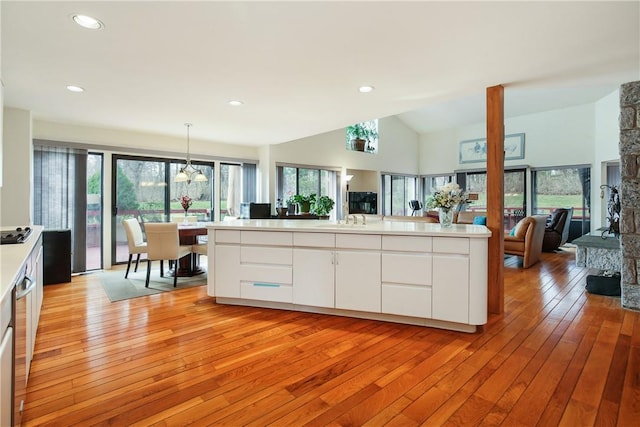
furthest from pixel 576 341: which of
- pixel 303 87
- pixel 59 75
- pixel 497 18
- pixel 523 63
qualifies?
pixel 59 75

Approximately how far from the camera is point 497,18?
6.81 ft

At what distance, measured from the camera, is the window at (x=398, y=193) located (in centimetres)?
987

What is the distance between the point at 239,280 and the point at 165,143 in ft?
12.4

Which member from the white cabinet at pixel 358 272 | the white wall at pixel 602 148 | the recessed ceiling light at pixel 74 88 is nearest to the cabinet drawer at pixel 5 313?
the white cabinet at pixel 358 272

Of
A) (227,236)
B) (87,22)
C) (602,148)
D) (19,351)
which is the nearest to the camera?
(19,351)

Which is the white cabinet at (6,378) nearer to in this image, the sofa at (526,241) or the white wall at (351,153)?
the white wall at (351,153)

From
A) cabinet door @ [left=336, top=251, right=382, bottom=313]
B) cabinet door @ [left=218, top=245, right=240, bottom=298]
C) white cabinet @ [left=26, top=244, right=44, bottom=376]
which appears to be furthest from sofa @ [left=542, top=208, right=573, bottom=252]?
white cabinet @ [left=26, top=244, right=44, bottom=376]

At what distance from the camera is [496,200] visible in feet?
10.6

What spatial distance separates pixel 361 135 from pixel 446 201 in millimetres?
6123

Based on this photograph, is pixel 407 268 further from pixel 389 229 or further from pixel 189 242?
pixel 189 242

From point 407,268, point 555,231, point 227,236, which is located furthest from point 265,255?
point 555,231

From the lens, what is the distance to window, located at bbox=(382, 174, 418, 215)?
32.4ft

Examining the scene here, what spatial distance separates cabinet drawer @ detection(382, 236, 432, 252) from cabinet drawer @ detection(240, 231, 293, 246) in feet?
3.04

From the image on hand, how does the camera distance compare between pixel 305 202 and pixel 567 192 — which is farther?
pixel 567 192
